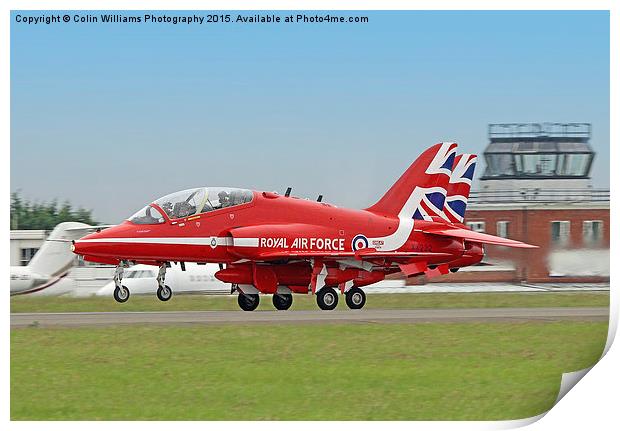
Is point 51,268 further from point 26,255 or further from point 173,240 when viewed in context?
point 173,240

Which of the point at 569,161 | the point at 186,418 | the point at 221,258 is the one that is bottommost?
the point at 186,418

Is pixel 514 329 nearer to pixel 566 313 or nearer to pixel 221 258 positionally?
pixel 566 313

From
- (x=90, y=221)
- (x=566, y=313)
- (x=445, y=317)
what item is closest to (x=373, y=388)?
(x=445, y=317)

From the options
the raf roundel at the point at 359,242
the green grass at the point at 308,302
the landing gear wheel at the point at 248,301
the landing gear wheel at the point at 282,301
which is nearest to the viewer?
the landing gear wheel at the point at 248,301

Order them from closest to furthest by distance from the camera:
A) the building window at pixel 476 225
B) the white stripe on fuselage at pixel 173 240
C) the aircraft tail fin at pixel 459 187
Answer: the white stripe on fuselage at pixel 173 240 → the aircraft tail fin at pixel 459 187 → the building window at pixel 476 225

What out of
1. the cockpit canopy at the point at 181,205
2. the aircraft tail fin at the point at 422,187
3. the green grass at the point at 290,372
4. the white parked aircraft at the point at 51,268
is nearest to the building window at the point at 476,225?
the aircraft tail fin at the point at 422,187

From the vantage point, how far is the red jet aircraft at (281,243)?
21875 mm

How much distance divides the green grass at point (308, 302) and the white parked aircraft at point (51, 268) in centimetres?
90

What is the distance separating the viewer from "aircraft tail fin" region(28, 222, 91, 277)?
86.9 feet

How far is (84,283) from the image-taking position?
93.5ft

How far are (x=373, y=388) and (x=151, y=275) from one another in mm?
18040

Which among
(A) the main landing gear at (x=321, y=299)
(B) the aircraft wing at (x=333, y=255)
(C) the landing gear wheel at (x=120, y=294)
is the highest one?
(B) the aircraft wing at (x=333, y=255)

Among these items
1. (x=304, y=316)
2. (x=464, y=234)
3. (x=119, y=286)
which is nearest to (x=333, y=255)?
(x=304, y=316)

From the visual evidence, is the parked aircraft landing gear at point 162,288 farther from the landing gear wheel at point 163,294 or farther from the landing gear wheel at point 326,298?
the landing gear wheel at point 326,298
